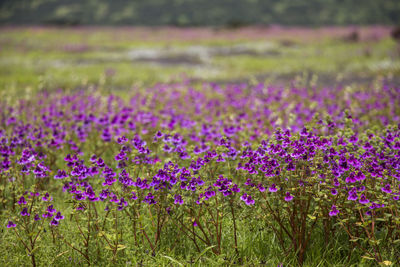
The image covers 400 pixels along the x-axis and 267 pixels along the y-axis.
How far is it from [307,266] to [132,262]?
155 centimetres

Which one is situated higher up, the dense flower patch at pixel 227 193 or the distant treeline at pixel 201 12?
the distant treeline at pixel 201 12

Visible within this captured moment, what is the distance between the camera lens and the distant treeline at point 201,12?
5088cm

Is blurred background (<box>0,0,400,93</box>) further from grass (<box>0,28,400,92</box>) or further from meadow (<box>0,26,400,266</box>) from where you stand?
meadow (<box>0,26,400,266</box>)

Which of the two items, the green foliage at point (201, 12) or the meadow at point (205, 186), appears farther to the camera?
the green foliage at point (201, 12)

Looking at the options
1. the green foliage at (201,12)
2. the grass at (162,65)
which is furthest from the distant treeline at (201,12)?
the grass at (162,65)

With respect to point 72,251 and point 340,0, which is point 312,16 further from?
point 72,251

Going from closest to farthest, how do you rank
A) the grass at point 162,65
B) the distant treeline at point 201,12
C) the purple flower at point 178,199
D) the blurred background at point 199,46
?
the purple flower at point 178,199 < the grass at point 162,65 < the blurred background at point 199,46 < the distant treeline at point 201,12

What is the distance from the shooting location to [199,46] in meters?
26.9

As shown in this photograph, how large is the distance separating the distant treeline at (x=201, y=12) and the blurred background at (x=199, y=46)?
16cm

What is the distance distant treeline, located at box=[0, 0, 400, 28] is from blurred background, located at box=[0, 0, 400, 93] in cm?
16

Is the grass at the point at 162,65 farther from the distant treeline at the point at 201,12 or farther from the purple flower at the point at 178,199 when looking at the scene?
the distant treeline at the point at 201,12

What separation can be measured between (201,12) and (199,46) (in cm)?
3035

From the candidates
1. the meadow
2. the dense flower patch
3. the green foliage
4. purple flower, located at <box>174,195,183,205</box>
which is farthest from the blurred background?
purple flower, located at <box>174,195,183,205</box>

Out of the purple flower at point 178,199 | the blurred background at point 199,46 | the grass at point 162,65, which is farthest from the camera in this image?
the blurred background at point 199,46
